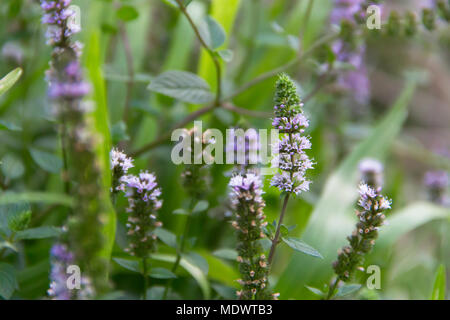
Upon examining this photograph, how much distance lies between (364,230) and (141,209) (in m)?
0.27

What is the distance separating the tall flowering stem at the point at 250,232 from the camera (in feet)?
1.65

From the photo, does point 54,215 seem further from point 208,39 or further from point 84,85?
point 84,85

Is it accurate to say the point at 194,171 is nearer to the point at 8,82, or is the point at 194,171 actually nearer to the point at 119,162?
the point at 119,162

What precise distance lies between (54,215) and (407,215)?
657 millimetres

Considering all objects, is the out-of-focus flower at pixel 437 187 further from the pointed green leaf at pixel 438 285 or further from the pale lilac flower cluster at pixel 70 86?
the pale lilac flower cluster at pixel 70 86

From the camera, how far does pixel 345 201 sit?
34.4 inches

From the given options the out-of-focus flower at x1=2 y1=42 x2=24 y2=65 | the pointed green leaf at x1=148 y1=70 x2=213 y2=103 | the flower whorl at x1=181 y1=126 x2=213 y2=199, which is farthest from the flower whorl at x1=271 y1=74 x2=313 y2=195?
the out-of-focus flower at x1=2 y1=42 x2=24 y2=65

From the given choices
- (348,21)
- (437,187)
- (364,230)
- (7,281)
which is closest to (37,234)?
(7,281)

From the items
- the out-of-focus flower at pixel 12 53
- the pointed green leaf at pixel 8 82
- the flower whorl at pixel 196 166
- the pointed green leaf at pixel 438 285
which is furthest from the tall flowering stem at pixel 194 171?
the out-of-focus flower at pixel 12 53

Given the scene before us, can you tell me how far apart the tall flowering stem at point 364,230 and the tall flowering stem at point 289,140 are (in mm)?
80

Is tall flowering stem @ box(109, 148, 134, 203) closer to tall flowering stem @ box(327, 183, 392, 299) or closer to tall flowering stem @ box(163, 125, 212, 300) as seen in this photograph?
tall flowering stem @ box(163, 125, 212, 300)

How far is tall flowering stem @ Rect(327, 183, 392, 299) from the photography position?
21.2 inches

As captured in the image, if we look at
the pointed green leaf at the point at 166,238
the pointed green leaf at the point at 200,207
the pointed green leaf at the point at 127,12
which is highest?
the pointed green leaf at the point at 127,12
